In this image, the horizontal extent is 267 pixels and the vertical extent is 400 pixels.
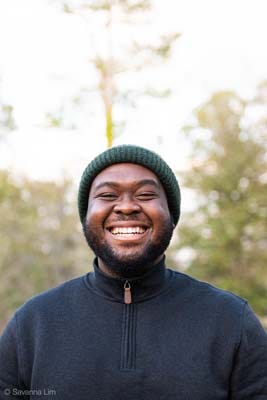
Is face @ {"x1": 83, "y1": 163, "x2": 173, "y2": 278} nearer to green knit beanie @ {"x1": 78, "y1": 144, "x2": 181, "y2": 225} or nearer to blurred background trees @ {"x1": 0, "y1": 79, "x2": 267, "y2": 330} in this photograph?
green knit beanie @ {"x1": 78, "y1": 144, "x2": 181, "y2": 225}

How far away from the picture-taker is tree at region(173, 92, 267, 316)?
68.8 ft

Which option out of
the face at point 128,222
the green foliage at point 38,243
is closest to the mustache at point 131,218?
the face at point 128,222

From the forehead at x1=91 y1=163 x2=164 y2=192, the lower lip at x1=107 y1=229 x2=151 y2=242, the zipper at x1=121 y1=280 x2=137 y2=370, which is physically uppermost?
the forehead at x1=91 y1=163 x2=164 y2=192

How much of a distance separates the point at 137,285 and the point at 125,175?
48cm

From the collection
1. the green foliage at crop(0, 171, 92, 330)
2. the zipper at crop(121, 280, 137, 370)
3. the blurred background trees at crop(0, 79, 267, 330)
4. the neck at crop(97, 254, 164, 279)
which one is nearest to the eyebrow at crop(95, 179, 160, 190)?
the neck at crop(97, 254, 164, 279)

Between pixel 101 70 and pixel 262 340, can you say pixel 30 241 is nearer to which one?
pixel 101 70

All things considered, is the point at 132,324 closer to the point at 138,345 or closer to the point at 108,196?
the point at 138,345

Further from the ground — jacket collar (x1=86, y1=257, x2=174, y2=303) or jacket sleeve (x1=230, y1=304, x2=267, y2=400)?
jacket collar (x1=86, y1=257, x2=174, y2=303)

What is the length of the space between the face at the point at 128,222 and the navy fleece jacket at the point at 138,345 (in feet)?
0.31

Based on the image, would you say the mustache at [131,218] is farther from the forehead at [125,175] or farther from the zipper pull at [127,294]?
the zipper pull at [127,294]

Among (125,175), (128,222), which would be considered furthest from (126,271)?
(125,175)

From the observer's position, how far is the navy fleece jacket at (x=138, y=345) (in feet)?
7.79

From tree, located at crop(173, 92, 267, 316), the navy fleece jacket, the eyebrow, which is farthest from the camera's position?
tree, located at crop(173, 92, 267, 316)

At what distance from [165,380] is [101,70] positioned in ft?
39.3
